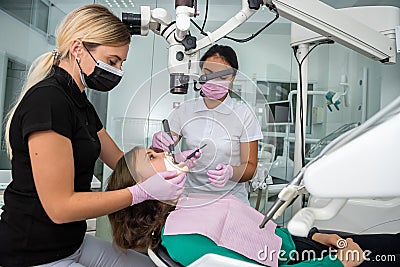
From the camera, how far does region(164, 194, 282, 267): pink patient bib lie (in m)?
0.91

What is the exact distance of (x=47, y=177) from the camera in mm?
807

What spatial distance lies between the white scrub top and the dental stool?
0.53ft

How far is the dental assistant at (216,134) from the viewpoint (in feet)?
3.29

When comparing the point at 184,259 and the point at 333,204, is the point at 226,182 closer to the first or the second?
the point at 184,259

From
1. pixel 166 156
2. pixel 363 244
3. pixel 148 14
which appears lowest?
pixel 363 244

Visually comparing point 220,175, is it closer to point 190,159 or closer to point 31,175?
point 190,159

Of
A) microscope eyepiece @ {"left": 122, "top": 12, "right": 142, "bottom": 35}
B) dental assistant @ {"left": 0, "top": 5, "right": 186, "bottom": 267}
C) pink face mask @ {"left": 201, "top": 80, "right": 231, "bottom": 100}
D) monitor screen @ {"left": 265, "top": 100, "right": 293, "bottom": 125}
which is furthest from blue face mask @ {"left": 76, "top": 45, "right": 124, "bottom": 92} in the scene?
monitor screen @ {"left": 265, "top": 100, "right": 293, "bottom": 125}

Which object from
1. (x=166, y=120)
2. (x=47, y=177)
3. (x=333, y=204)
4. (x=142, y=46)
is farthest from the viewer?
(x=142, y=46)

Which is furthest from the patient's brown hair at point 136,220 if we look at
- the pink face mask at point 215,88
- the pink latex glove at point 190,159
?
the pink face mask at point 215,88

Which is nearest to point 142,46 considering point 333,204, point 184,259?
point 184,259

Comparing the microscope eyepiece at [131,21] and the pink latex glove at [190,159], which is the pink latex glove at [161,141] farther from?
the microscope eyepiece at [131,21]

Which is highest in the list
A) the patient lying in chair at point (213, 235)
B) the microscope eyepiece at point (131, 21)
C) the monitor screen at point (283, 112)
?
the microscope eyepiece at point (131, 21)

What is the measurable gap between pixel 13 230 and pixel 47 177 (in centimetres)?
18

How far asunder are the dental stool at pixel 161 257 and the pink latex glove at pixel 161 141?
0.25 meters
